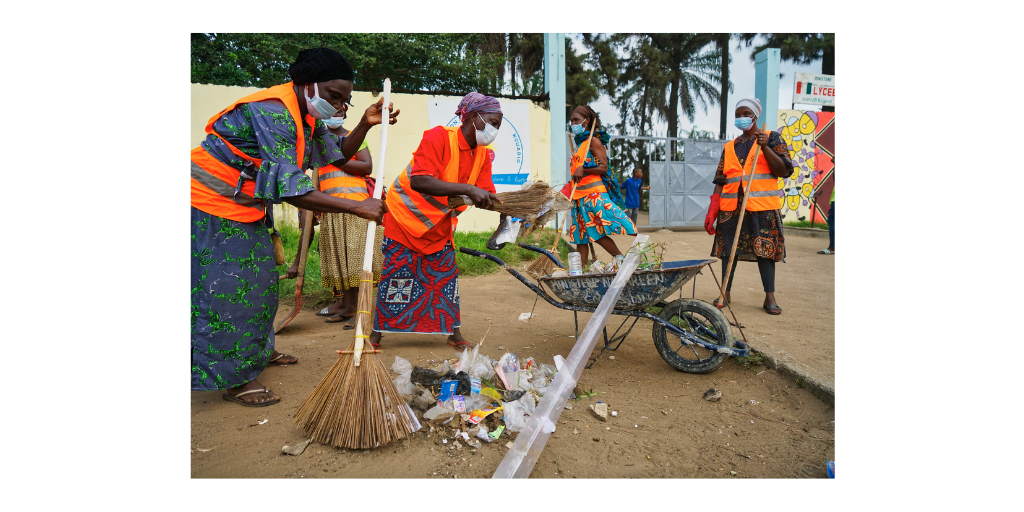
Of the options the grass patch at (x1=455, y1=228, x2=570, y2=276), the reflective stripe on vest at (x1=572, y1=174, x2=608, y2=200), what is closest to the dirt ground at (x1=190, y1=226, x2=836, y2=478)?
the reflective stripe on vest at (x1=572, y1=174, x2=608, y2=200)

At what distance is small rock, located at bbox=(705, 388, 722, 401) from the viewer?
10.0ft

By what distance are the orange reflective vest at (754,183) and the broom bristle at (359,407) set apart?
3.46m

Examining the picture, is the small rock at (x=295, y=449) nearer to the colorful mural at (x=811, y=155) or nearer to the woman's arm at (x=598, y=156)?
the woman's arm at (x=598, y=156)

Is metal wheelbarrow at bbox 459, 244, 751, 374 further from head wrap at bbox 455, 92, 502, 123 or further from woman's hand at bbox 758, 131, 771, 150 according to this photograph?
woman's hand at bbox 758, 131, 771, 150

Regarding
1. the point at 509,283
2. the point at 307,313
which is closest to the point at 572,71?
the point at 509,283

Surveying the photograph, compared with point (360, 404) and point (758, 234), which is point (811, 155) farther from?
point (360, 404)

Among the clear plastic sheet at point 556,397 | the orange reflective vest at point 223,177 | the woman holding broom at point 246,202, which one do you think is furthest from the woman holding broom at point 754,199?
the orange reflective vest at point 223,177

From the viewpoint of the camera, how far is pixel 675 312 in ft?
10.9

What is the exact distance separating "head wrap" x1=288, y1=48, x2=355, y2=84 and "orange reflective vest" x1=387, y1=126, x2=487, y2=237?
1065mm

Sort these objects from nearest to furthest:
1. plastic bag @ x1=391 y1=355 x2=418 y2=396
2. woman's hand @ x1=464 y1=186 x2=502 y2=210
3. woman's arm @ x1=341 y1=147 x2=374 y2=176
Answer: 1. plastic bag @ x1=391 y1=355 x2=418 y2=396
2. woman's hand @ x1=464 y1=186 x2=502 y2=210
3. woman's arm @ x1=341 y1=147 x2=374 y2=176

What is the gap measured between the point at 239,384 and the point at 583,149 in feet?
12.8

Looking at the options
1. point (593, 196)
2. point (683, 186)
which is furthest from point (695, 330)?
point (683, 186)

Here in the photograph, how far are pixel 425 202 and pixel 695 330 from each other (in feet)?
6.30

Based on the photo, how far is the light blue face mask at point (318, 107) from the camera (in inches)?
101
